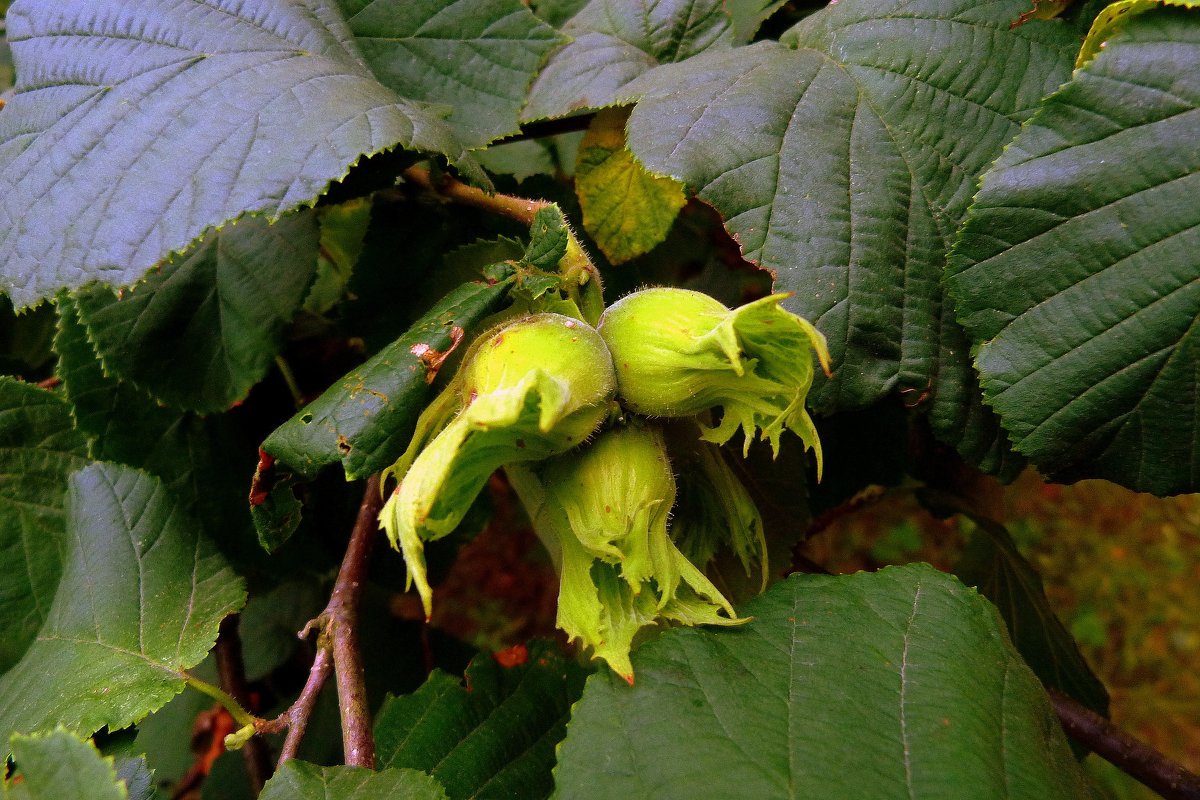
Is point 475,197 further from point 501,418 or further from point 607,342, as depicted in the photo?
point 501,418

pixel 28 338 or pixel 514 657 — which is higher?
pixel 28 338

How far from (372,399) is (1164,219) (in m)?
0.66

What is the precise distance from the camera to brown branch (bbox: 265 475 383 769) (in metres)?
0.73

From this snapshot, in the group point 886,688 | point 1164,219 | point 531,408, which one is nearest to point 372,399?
point 531,408

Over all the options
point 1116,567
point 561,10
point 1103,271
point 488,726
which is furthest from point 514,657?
point 1116,567

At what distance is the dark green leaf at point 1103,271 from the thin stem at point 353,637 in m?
0.58

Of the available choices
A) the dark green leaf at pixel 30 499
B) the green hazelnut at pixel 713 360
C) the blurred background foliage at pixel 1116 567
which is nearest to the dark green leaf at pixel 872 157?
the green hazelnut at pixel 713 360

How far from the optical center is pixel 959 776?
579 millimetres

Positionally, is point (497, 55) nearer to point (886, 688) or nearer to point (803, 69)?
point (803, 69)

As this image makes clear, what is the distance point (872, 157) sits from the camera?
0.78 m

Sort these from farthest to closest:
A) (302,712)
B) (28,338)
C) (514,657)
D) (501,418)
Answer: (28,338)
(514,657)
(302,712)
(501,418)

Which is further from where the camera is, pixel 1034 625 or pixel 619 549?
pixel 1034 625

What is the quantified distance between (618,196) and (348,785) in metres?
0.70

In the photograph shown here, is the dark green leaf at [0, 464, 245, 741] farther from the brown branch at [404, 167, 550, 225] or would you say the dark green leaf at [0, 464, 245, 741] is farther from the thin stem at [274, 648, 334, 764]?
the brown branch at [404, 167, 550, 225]
